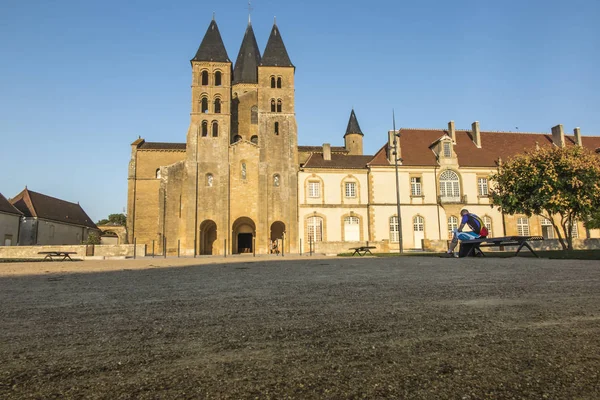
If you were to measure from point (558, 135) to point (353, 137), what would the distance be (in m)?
20.8

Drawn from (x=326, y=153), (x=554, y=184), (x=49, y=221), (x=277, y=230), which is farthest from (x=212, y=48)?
(x=554, y=184)

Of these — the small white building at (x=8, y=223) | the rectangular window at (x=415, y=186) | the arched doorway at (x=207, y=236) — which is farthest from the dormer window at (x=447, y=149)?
the small white building at (x=8, y=223)

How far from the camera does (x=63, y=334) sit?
351cm

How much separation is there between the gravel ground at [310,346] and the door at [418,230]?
2854cm

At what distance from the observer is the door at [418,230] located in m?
33.3

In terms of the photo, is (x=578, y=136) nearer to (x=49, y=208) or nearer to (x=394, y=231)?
(x=394, y=231)

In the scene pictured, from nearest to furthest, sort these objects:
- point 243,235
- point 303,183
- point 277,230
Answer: point 303,183 → point 277,230 → point 243,235

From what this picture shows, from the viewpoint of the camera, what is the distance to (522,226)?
3441 cm

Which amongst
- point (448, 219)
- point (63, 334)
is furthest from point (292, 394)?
point (448, 219)

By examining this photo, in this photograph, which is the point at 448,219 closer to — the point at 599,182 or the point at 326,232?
the point at 326,232

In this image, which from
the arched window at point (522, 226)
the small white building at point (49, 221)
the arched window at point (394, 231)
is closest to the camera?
the arched window at point (394, 231)

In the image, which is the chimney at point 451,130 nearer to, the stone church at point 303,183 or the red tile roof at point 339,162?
the stone church at point 303,183

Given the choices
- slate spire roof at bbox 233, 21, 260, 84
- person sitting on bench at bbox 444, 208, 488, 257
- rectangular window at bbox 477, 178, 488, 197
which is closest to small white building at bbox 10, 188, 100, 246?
slate spire roof at bbox 233, 21, 260, 84

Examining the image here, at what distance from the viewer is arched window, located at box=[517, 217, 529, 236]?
3430 centimetres
